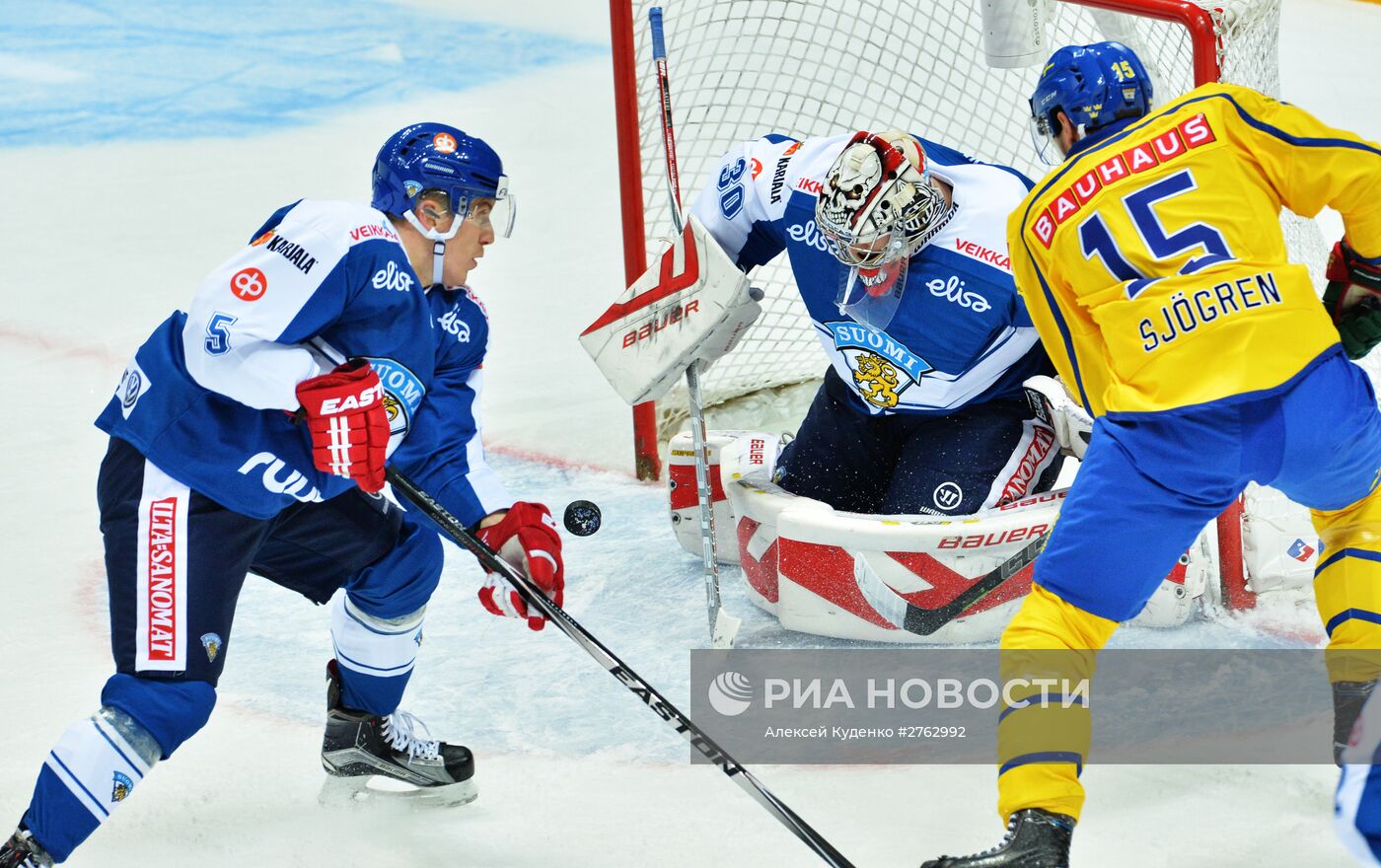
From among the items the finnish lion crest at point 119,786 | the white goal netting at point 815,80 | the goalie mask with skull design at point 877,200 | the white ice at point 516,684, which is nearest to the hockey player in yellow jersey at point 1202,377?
the white ice at point 516,684

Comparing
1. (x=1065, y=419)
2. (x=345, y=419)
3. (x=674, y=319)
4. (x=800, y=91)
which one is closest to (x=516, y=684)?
(x=674, y=319)

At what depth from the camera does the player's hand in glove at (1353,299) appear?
219cm

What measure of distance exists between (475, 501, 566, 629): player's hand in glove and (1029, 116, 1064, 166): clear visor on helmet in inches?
40.2

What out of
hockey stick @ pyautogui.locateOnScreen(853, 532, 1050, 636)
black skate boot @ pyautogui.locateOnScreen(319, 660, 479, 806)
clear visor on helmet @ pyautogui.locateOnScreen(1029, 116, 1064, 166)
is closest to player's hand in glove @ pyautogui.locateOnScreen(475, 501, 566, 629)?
black skate boot @ pyautogui.locateOnScreen(319, 660, 479, 806)

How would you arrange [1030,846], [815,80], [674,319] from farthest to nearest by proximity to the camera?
[815,80] → [674,319] → [1030,846]

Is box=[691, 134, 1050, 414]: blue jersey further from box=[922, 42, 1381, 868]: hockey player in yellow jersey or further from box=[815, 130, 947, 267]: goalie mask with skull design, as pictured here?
box=[922, 42, 1381, 868]: hockey player in yellow jersey

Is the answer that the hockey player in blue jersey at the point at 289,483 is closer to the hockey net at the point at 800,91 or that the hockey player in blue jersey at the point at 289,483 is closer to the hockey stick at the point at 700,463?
the hockey stick at the point at 700,463

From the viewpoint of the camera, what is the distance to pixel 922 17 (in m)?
4.16

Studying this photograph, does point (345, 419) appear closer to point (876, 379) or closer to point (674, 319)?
point (674, 319)

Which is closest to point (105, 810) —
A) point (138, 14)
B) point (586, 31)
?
point (586, 31)

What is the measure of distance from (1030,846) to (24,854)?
132cm

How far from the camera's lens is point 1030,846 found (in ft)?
6.00

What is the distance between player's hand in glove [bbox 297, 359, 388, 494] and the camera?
6.91 ft

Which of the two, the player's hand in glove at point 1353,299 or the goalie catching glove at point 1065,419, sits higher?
the player's hand in glove at point 1353,299
